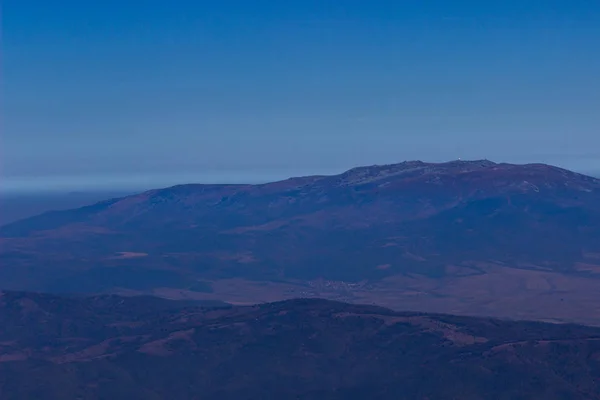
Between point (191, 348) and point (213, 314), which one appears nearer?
point (191, 348)

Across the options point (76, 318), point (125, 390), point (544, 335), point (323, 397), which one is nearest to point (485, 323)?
point (544, 335)

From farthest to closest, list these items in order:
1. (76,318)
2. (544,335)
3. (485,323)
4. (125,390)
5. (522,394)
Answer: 1. (76,318)
2. (485,323)
3. (544,335)
4. (125,390)
5. (522,394)

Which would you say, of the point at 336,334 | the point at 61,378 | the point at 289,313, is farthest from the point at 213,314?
the point at 61,378

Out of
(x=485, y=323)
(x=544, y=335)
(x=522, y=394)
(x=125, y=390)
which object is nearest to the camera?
(x=522, y=394)

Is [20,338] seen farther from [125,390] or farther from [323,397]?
[323,397]

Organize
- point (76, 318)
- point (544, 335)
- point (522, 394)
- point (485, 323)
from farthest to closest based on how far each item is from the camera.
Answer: point (76, 318)
point (485, 323)
point (544, 335)
point (522, 394)

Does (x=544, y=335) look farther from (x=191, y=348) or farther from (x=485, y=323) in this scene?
(x=191, y=348)
